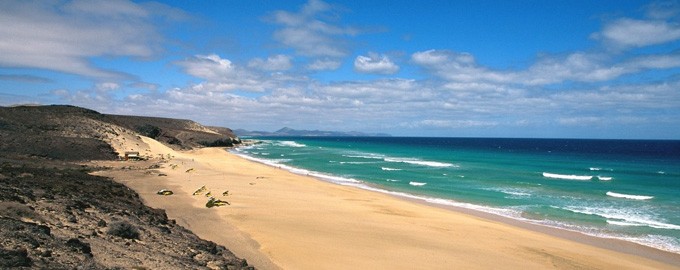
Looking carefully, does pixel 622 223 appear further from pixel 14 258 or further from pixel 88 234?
pixel 14 258

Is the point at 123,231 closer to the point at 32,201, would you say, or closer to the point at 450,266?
the point at 32,201

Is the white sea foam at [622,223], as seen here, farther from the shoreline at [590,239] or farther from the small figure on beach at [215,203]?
the small figure on beach at [215,203]

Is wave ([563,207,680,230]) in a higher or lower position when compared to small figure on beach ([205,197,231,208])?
lower

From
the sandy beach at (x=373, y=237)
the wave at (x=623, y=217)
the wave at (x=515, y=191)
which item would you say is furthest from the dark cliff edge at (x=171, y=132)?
the wave at (x=623, y=217)

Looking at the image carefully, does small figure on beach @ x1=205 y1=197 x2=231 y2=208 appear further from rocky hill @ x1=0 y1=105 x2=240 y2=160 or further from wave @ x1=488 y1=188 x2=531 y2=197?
wave @ x1=488 y1=188 x2=531 y2=197

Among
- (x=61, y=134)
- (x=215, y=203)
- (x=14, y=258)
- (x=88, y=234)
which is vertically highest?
(x=61, y=134)

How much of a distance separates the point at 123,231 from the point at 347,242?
5959mm

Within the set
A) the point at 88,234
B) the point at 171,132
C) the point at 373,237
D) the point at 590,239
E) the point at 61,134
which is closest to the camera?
the point at 88,234

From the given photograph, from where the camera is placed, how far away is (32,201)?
9.20m

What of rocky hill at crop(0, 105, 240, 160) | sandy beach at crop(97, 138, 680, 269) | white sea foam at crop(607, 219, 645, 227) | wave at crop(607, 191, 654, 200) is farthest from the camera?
rocky hill at crop(0, 105, 240, 160)

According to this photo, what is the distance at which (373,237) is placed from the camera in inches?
513

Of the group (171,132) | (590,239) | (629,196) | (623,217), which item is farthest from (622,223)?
(171,132)

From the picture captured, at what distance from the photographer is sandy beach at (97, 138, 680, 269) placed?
10.8 m

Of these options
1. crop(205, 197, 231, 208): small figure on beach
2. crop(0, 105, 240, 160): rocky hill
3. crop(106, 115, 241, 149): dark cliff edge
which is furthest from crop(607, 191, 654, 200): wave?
crop(106, 115, 241, 149): dark cliff edge
